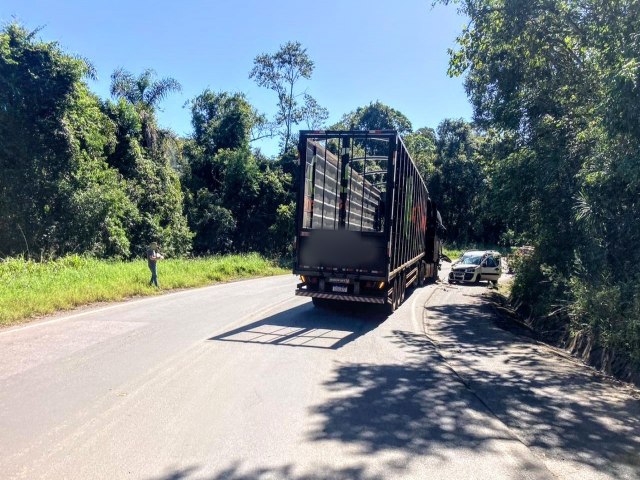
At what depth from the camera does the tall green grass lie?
430 inches

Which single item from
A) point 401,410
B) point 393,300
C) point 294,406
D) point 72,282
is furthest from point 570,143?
point 72,282

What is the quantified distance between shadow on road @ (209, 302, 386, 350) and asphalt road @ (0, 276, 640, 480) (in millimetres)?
87

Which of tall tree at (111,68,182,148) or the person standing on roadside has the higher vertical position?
tall tree at (111,68,182,148)

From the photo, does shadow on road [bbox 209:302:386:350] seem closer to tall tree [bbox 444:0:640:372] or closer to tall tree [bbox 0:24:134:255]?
tall tree [bbox 444:0:640:372]

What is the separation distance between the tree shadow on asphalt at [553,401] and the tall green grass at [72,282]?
8061 millimetres

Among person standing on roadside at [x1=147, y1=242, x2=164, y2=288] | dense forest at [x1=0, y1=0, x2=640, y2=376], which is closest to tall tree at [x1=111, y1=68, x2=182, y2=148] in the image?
dense forest at [x1=0, y1=0, x2=640, y2=376]

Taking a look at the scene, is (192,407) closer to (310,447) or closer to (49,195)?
(310,447)

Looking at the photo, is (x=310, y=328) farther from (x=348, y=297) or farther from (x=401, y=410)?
(x=401, y=410)

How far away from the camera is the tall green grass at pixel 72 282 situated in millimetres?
10914

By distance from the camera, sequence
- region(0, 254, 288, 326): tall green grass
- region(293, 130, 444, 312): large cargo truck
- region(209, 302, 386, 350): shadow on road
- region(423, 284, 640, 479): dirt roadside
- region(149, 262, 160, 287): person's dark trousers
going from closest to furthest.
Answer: region(423, 284, 640, 479): dirt roadside < region(209, 302, 386, 350): shadow on road < region(0, 254, 288, 326): tall green grass < region(293, 130, 444, 312): large cargo truck < region(149, 262, 160, 287): person's dark trousers

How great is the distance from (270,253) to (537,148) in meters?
25.3

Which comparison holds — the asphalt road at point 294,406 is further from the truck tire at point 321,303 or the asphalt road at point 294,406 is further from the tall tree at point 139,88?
the tall tree at point 139,88

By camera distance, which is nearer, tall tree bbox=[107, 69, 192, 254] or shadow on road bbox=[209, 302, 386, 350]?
shadow on road bbox=[209, 302, 386, 350]

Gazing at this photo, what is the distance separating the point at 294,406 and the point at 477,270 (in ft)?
67.5
